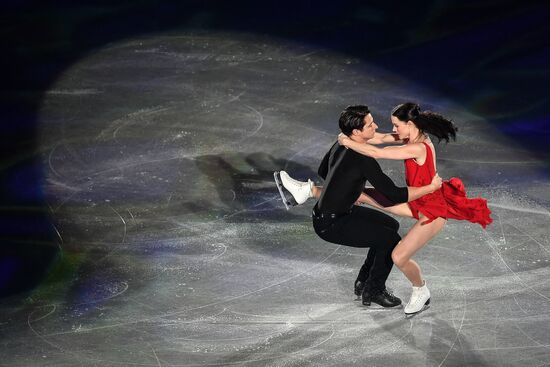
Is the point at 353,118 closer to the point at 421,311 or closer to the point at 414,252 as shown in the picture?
the point at 414,252

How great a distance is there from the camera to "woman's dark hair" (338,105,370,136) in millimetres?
7043

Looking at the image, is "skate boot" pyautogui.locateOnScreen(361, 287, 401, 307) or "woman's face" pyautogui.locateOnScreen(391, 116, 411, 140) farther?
"skate boot" pyautogui.locateOnScreen(361, 287, 401, 307)

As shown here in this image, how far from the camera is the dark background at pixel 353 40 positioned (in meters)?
10.8

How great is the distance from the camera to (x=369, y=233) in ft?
23.6

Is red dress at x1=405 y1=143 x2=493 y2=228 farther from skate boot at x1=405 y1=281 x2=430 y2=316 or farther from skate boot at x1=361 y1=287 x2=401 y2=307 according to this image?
skate boot at x1=361 y1=287 x2=401 y2=307

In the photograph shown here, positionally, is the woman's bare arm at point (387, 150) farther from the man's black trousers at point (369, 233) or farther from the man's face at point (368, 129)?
the man's black trousers at point (369, 233)

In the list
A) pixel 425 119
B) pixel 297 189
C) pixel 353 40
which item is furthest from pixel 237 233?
pixel 353 40

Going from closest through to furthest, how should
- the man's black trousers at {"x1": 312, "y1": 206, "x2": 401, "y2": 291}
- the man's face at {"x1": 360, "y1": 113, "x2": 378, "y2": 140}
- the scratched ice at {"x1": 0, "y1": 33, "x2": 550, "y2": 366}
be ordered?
the scratched ice at {"x1": 0, "y1": 33, "x2": 550, "y2": 366}, the man's face at {"x1": 360, "y1": 113, "x2": 378, "y2": 140}, the man's black trousers at {"x1": 312, "y1": 206, "x2": 401, "y2": 291}

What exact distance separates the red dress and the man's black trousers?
285mm

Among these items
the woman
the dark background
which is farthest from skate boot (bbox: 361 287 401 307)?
the dark background

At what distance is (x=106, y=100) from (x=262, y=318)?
4.67 m

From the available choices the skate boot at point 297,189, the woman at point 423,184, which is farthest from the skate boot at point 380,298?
the skate boot at point 297,189

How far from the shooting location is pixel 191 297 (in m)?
7.58

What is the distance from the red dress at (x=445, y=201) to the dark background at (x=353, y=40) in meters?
3.14
